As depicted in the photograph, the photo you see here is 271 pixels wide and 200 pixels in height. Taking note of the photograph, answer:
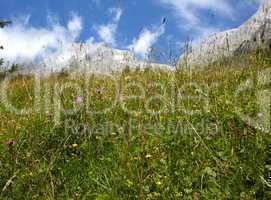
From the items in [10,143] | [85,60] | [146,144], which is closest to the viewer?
[146,144]

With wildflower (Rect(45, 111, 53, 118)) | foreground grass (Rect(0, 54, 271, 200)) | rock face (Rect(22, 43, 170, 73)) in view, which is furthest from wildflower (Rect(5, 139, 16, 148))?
rock face (Rect(22, 43, 170, 73))

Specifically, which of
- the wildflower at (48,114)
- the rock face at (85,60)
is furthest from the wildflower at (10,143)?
the rock face at (85,60)

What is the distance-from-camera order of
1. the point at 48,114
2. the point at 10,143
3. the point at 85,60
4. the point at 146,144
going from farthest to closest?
1. the point at 85,60
2. the point at 48,114
3. the point at 10,143
4. the point at 146,144

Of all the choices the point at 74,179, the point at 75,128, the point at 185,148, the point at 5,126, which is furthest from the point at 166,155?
the point at 5,126

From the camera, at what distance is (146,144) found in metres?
4.27

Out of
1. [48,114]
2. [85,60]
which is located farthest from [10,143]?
[85,60]

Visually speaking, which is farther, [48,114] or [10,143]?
[48,114]

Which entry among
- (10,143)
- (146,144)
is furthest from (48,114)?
(146,144)

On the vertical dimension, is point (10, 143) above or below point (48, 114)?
below

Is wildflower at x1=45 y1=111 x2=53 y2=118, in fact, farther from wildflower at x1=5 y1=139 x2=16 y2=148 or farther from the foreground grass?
wildflower at x1=5 y1=139 x2=16 y2=148

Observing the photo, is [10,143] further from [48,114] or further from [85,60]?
[85,60]

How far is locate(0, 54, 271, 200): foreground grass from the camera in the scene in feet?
11.7

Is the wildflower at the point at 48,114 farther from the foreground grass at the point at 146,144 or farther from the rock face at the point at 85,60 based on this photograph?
the rock face at the point at 85,60

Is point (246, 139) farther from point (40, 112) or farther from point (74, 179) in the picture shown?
point (40, 112)
